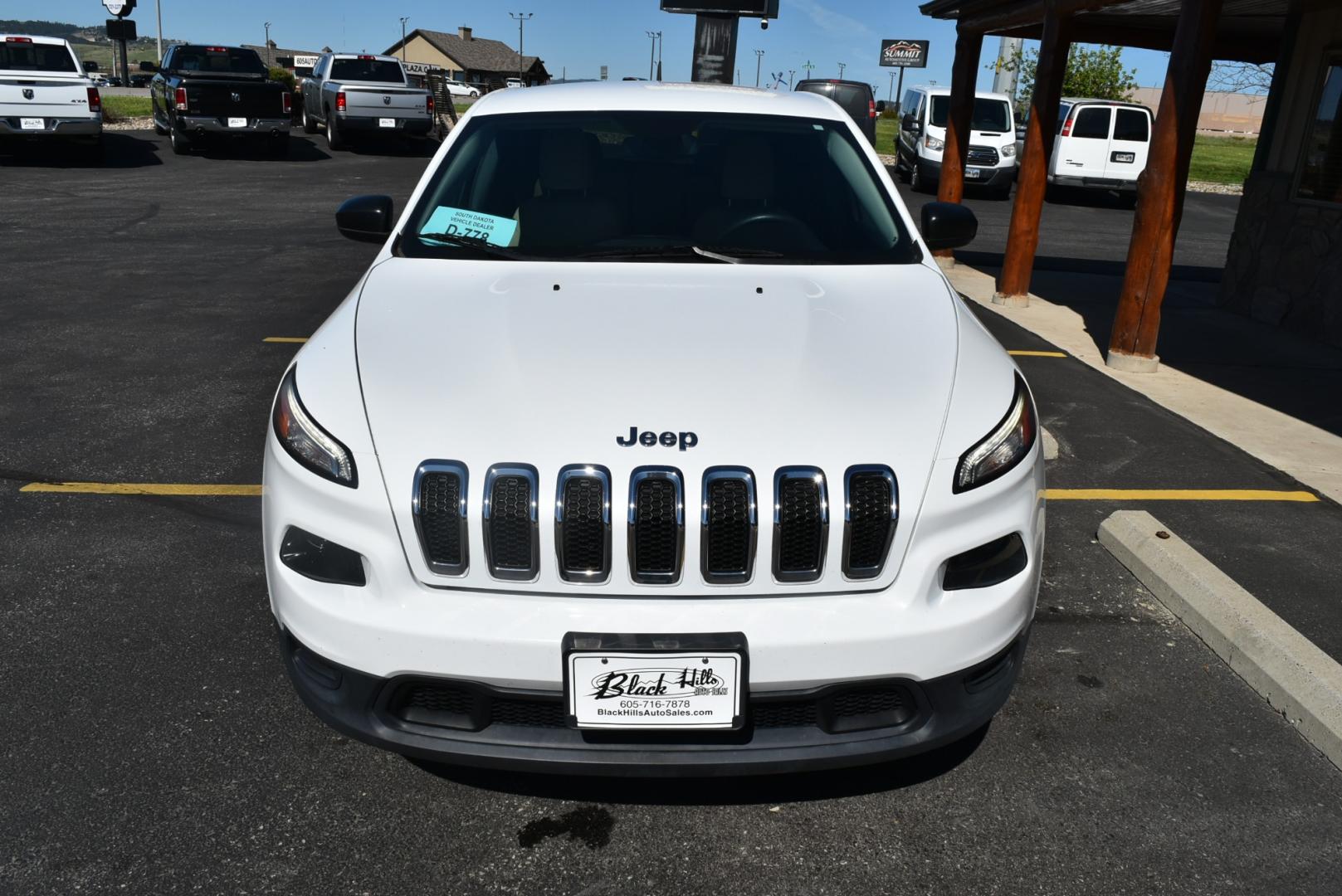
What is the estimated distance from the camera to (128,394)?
602 cm

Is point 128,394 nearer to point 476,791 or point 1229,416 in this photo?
point 476,791

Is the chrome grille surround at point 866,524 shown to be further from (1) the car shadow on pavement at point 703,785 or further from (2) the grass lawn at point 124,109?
(2) the grass lawn at point 124,109

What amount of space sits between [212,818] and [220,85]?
2026 centimetres

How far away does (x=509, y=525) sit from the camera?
223 cm

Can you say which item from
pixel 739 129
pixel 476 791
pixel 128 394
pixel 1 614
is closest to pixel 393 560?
pixel 476 791

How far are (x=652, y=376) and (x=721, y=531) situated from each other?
1.55ft

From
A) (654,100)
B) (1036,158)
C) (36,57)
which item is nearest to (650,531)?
(654,100)

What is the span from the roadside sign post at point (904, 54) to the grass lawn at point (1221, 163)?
12.6 metres

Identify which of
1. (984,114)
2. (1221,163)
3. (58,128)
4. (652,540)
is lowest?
(1221,163)

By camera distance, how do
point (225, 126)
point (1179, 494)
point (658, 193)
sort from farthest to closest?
1. point (225, 126)
2. point (1179, 494)
3. point (658, 193)

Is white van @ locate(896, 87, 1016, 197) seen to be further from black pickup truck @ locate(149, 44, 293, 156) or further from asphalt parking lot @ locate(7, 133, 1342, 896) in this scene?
asphalt parking lot @ locate(7, 133, 1342, 896)

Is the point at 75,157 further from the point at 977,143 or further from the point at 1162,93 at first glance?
the point at 1162,93

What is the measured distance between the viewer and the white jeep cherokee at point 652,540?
87.2 inches

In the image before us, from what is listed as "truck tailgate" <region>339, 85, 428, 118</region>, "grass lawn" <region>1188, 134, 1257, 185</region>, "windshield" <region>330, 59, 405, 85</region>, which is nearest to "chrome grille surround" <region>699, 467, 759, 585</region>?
"grass lawn" <region>1188, 134, 1257, 185</region>
